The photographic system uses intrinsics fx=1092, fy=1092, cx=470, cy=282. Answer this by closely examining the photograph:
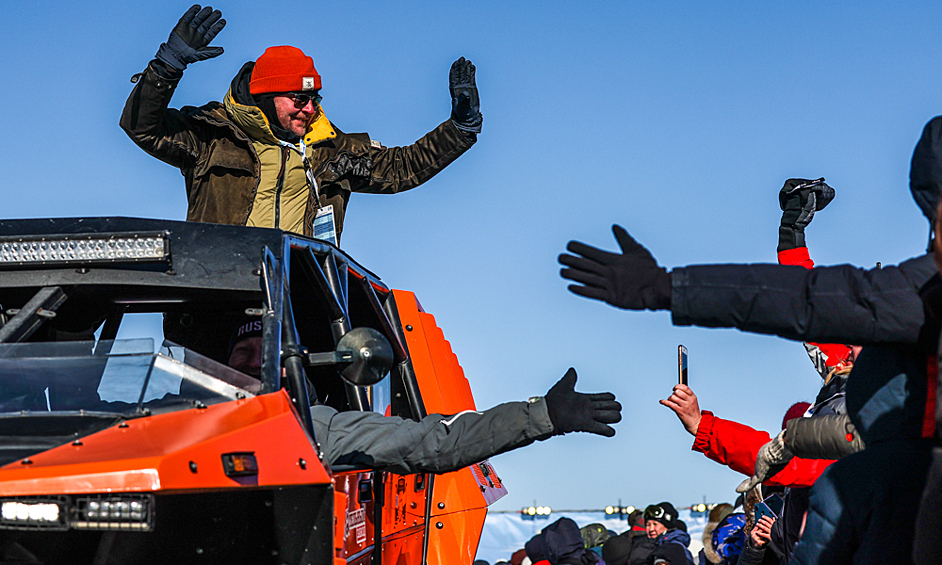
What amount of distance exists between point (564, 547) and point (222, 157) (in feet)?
12.3

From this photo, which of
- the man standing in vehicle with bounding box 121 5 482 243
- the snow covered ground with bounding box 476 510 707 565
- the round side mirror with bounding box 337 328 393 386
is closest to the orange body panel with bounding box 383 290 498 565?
the man standing in vehicle with bounding box 121 5 482 243

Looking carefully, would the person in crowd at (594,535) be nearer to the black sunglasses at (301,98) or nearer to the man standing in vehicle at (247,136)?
the man standing in vehicle at (247,136)

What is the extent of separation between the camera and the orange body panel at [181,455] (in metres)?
2.66

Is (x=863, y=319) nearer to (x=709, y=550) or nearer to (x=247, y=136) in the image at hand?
(x=247, y=136)

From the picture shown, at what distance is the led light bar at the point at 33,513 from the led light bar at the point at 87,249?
4.35 ft

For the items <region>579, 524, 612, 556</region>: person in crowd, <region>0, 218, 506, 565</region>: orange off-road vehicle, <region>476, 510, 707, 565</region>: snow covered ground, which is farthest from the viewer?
<region>476, 510, 707, 565</region>: snow covered ground

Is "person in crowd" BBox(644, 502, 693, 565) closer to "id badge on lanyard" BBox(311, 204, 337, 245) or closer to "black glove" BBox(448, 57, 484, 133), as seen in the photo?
"black glove" BBox(448, 57, 484, 133)

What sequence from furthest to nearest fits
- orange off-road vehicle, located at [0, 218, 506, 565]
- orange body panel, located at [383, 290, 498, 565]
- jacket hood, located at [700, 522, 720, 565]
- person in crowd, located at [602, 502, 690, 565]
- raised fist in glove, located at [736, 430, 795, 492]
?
1. person in crowd, located at [602, 502, 690, 565]
2. jacket hood, located at [700, 522, 720, 565]
3. orange body panel, located at [383, 290, 498, 565]
4. raised fist in glove, located at [736, 430, 795, 492]
5. orange off-road vehicle, located at [0, 218, 506, 565]

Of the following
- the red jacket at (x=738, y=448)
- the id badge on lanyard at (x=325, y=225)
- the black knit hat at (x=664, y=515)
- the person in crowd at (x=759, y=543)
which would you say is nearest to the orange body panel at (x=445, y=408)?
the id badge on lanyard at (x=325, y=225)

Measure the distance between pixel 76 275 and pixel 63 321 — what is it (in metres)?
0.52

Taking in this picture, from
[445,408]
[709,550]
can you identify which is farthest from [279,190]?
[709,550]

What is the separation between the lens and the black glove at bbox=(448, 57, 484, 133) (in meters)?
6.53

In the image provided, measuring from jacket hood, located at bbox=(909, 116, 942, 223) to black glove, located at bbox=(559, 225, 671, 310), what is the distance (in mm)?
695

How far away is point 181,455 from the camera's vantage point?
2.78 metres
